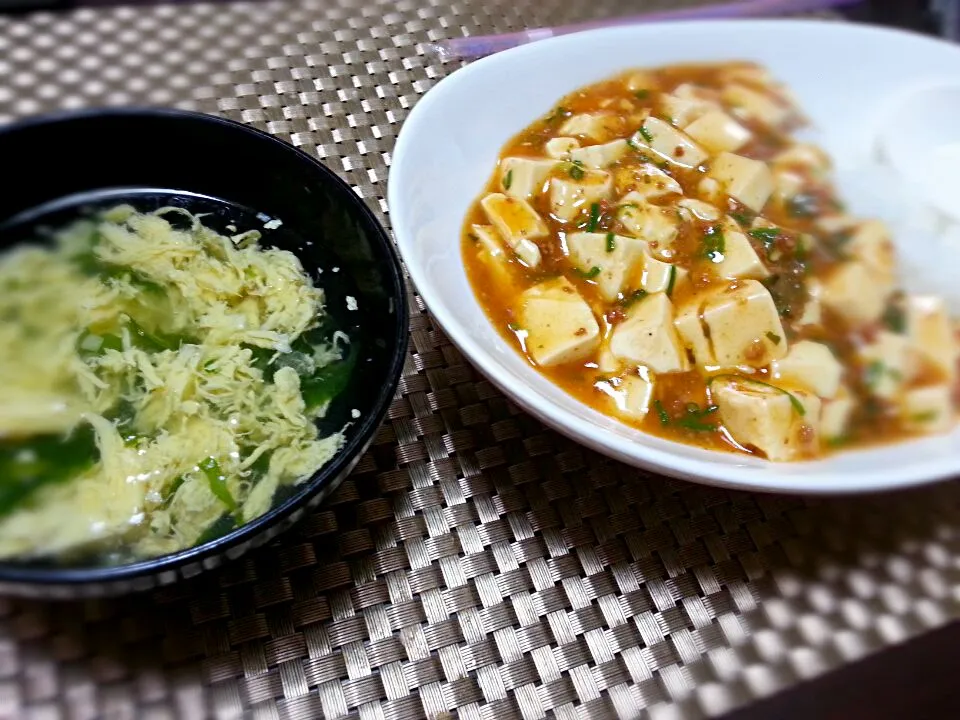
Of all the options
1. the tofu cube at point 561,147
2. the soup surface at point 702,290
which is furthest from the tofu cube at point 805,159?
the tofu cube at point 561,147

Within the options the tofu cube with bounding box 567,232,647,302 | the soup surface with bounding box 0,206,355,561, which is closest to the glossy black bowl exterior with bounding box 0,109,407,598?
the soup surface with bounding box 0,206,355,561

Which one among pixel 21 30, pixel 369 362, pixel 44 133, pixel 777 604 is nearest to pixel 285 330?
pixel 369 362

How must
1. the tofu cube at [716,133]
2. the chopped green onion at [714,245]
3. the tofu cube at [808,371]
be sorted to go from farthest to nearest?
the tofu cube at [716,133], the chopped green onion at [714,245], the tofu cube at [808,371]

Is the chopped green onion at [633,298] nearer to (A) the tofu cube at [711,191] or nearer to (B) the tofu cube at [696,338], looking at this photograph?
(B) the tofu cube at [696,338]

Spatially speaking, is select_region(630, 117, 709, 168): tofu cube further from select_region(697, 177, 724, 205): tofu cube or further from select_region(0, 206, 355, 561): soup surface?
select_region(0, 206, 355, 561): soup surface

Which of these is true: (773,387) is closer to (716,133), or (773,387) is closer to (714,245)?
(714,245)

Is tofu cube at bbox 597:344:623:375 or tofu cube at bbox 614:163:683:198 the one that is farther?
tofu cube at bbox 614:163:683:198
